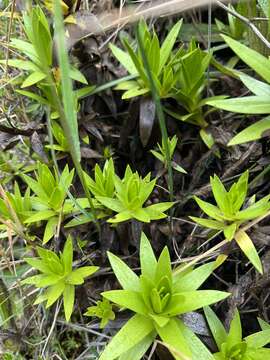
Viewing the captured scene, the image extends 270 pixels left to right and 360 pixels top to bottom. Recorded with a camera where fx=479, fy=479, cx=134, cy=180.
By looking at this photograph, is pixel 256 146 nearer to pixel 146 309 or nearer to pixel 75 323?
pixel 146 309

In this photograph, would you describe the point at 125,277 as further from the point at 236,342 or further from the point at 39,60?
the point at 39,60

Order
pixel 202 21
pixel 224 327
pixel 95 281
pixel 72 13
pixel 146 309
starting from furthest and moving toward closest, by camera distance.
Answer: pixel 202 21 → pixel 72 13 → pixel 95 281 → pixel 224 327 → pixel 146 309

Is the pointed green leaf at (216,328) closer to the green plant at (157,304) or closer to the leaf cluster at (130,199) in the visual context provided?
the green plant at (157,304)

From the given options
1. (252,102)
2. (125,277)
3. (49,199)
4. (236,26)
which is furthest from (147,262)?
(236,26)

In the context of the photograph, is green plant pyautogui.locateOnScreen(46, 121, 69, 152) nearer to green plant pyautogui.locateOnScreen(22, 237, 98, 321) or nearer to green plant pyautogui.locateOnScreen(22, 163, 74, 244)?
green plant pyautogui.locateOnScreen(22, 163, 74, 244)

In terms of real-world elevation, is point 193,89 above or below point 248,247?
above

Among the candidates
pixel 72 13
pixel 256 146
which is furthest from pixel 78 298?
pixel 72 13

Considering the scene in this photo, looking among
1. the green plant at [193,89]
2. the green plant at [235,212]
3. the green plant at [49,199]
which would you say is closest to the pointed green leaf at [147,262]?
the green plant at [235,212]

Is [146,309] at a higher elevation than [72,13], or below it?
below
